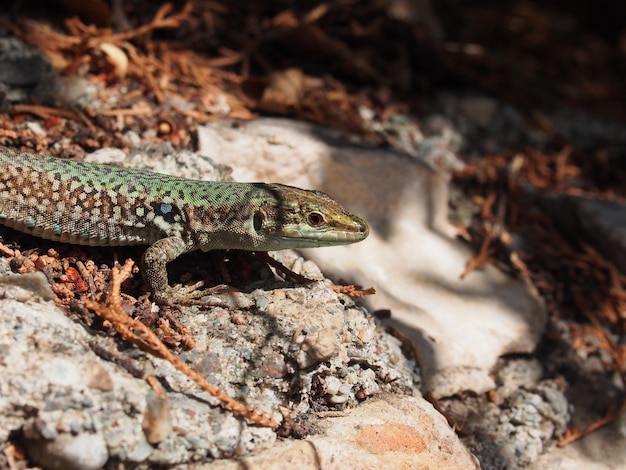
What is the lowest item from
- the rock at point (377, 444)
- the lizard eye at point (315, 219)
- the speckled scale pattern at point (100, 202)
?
the rock at point (377, 444)

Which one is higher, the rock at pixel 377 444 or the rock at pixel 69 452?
the rock at pixel 69 452

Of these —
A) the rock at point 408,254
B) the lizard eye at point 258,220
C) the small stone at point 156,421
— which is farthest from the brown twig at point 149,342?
the rock at point 408,254

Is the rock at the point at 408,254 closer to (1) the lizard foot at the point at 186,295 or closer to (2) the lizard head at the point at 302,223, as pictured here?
(2) the lizard head at the point at 302,223

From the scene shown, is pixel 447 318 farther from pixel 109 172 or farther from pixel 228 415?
A: pixel 109 172

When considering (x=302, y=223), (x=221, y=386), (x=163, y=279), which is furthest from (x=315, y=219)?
(x=221, y=386)

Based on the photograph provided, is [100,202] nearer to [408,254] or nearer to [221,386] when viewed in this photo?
[221,386]

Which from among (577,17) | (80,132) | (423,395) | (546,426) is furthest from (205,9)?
(577,17)

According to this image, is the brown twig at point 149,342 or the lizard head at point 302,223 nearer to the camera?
the brown twig at point 149,342

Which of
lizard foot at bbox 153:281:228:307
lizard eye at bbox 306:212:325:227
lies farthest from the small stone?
lizard eye at bbox 306:212:325:227
